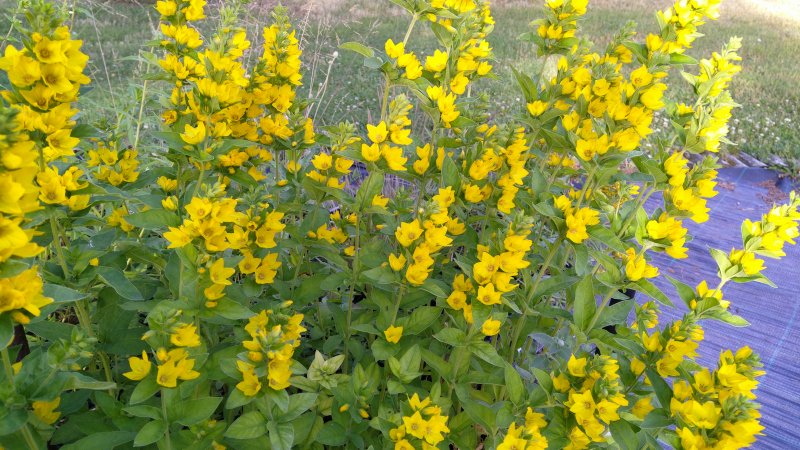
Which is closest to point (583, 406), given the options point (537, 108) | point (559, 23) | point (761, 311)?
point (537, 108)

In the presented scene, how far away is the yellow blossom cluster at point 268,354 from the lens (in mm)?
1084

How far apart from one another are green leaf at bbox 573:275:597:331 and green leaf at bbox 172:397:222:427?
2.75ft

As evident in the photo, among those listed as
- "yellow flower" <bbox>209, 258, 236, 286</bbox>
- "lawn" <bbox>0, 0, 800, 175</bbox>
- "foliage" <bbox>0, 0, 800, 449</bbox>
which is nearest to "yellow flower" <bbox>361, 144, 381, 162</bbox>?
"foliage" <bbox>0, 0, 800, 449</bbox>

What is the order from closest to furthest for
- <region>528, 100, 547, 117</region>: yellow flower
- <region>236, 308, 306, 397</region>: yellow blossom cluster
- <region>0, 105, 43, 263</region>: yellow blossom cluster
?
<region>0, 105, 43, 263</region>: yellow blossom cluster < <region>236, 308, 306, 397</region>: yellow blossom cluster < <region>528, 100, 547, 117</region>: yellow flower

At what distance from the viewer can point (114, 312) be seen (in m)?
1.37

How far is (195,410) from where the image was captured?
1.18 metres

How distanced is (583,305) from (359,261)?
0.57 m

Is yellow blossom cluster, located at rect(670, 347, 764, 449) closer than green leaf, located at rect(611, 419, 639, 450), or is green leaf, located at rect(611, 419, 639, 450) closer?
yellow blossom cluster, located at rect(670, 347, 764, 449)

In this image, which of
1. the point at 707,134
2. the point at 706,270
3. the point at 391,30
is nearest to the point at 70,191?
the point at 707,134

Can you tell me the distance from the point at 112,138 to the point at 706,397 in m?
1.48

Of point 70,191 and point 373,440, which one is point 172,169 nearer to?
point 70,191

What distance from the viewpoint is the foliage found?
1094 mm

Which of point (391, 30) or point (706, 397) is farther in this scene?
point (391, 30)

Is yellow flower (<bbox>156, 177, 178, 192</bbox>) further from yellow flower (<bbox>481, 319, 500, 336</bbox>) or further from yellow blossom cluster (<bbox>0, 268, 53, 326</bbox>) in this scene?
yellow flower (<bbox>481, 319, 500, 336</bbox>)
